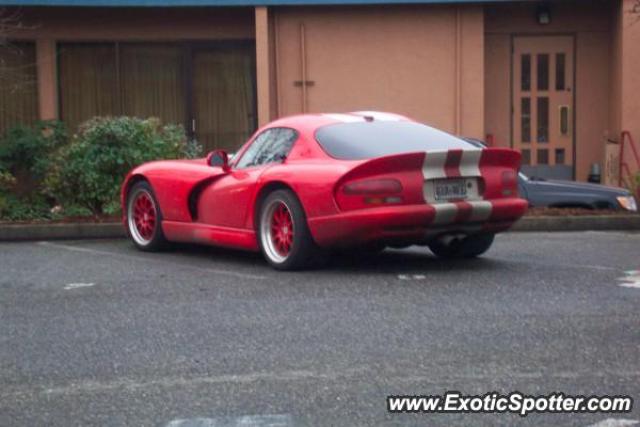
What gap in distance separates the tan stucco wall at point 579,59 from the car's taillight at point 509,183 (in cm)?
987

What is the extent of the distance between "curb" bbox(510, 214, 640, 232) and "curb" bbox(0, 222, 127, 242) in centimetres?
433

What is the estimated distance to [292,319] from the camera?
6824mm

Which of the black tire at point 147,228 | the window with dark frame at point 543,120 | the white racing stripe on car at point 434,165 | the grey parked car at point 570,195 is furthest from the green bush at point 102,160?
the window with dark frame at point 543,120

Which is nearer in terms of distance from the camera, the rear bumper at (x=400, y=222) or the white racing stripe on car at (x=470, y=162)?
the rear bumper at (x=400, y=222)

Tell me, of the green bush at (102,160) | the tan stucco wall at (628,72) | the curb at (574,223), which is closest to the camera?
the curb at (574,223)

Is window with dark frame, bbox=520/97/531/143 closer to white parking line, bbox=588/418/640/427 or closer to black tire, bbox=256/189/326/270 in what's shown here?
black tire, bbox=256/189/326/270

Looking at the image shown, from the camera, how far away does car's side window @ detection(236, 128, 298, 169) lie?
948 cm

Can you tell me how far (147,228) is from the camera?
10.8 metres

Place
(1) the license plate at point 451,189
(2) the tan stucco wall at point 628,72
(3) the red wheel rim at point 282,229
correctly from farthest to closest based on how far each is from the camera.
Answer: (2) the tan stucco wall at point 628,72, (3) the red wheel rim at point 282,229, (1) the license plate at point 451,189

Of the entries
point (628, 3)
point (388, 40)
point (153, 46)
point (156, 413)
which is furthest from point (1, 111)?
point (156, 413)

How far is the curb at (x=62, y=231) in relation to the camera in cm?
1260

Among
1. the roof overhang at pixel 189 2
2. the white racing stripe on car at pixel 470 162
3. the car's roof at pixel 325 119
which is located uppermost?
the roof overhang at pixel 189 2

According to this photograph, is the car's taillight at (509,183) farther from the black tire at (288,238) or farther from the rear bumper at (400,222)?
the black tire at (288,238)

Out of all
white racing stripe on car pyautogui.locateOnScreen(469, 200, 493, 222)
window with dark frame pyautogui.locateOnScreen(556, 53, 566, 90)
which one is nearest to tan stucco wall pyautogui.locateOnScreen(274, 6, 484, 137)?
window with dark frame pyautogui.locateOnScreen(556, 53, 566, 90)
